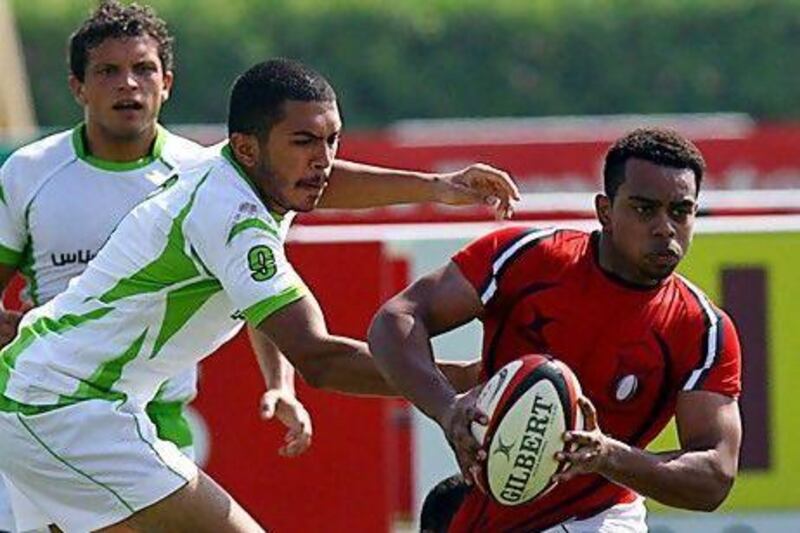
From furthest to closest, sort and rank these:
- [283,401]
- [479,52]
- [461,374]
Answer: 1. [479,52]
2. [283,401]
3. [461,374]

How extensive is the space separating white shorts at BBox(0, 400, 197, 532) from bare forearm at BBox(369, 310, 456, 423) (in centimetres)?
67

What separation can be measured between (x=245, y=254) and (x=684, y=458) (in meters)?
1.24

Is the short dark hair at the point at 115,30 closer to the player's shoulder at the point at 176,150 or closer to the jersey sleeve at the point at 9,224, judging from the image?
the player's shoulder at the point at 176,150

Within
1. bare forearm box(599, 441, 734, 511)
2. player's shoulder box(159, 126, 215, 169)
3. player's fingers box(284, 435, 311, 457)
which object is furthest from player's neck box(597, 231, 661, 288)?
player's shoulder box(159, 126, 215, 169)

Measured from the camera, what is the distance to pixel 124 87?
805 cm

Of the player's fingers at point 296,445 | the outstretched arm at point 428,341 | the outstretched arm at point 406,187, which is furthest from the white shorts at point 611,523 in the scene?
the outstretched arm at point 406,187

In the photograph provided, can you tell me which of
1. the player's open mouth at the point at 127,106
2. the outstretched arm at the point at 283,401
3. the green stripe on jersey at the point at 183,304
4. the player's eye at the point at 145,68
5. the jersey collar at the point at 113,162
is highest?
the player's eye at the point at 145,68

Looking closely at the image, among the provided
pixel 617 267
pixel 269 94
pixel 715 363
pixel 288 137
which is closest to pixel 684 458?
pixel 715 363

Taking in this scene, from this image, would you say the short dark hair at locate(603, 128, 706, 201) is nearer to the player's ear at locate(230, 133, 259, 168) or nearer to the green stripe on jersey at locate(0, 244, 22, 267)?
the player's ear at locate(230, 133, 259, 168)

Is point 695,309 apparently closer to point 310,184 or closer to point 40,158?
point 310,184

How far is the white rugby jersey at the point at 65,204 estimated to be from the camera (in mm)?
8078

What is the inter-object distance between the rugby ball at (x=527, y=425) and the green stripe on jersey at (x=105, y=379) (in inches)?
43.0

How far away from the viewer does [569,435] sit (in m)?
6.12

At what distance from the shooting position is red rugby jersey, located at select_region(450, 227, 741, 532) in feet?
22.0
